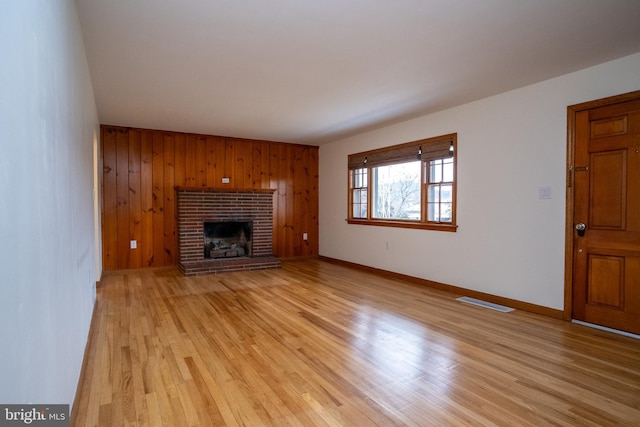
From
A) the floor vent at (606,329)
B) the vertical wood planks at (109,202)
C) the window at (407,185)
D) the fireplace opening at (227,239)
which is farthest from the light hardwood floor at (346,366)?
the fireplace opening at (227,239)

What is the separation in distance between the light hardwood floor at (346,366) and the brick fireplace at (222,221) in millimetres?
1825

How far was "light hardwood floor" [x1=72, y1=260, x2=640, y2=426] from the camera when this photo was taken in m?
→ 1.89

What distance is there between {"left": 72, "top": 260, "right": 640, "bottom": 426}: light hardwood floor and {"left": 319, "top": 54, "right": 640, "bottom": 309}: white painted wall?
487 mm

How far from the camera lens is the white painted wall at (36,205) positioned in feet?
2.77

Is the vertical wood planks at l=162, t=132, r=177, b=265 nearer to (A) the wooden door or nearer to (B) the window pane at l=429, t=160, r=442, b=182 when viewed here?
(B) the window pane at l=429, t=160, r=442, b=182

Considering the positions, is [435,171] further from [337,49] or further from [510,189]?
[337,49]

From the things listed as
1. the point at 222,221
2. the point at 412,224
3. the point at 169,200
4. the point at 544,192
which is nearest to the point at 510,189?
the point at 544,192

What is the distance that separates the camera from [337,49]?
2.80 metres

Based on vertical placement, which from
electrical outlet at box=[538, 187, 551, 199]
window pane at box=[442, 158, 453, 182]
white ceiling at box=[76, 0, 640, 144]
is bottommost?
electrical outlet at box=[538, 187, 551, 199]

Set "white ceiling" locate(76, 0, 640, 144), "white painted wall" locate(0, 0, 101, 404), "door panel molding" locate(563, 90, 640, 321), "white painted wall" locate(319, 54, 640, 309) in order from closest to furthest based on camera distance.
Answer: "white painted wall" locate(0, 0, 101, 404) → "white ceiling" locate(76, 0, 640, 144) → "door panel molding" locate(563, 90, 640, 321) → "white painted wall" locate(319, 54, 640, 309)

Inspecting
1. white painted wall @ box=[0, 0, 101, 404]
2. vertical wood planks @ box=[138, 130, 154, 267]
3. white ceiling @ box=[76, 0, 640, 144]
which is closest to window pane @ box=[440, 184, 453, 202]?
white ceiling @ box=[76, 0, 640, 144]

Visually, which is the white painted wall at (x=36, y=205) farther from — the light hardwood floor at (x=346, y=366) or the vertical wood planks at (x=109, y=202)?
the vertical wood planks at (x=109, y=202)

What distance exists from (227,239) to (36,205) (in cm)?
552

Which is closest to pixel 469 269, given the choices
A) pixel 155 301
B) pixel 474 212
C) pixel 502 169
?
pixel 474 212
